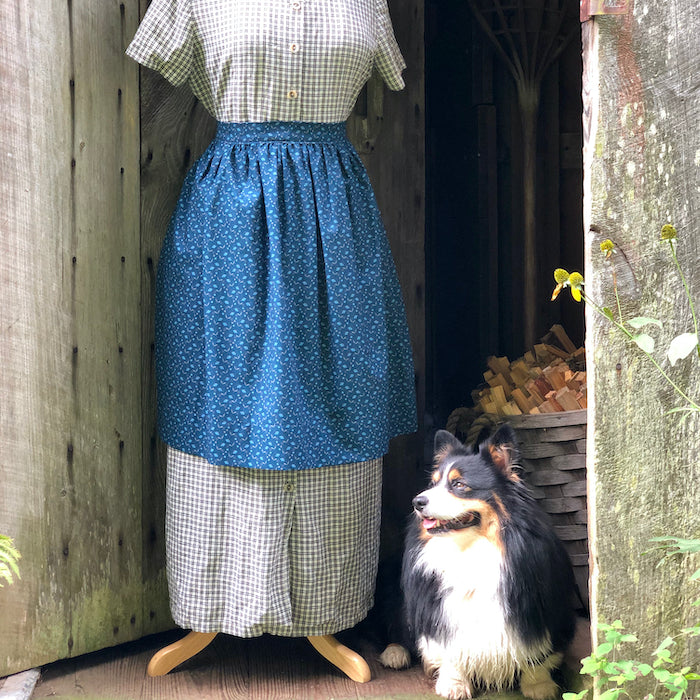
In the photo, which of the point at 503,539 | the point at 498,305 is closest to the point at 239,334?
the point at 503,539

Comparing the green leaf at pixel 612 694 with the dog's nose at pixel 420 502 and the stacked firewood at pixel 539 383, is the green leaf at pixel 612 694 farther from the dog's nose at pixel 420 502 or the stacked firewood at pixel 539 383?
the stacked firewood at pixel 539 383

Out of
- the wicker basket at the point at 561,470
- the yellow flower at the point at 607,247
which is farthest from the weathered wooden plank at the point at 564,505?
the yellow flower at the point at 607,247

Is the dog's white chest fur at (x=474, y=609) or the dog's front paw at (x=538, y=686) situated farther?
the dog's front paw at (x=538, y=686)

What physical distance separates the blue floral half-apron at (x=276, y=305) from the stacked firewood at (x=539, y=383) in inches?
23.4

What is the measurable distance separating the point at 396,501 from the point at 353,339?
1130 mm

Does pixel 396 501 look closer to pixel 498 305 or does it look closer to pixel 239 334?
pixel 498 305

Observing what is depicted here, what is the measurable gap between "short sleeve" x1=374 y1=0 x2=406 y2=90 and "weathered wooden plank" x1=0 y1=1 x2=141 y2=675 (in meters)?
0.73

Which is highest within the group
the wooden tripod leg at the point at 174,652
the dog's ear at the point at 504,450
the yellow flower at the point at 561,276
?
the yellow flower at the point at 561,276

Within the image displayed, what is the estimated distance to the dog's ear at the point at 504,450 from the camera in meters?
2.49

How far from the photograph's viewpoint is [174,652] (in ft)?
8.92

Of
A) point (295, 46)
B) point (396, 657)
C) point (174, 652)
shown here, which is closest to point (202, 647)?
point (174, 652)

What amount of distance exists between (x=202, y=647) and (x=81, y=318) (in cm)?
100

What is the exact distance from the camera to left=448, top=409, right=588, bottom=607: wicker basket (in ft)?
9.41

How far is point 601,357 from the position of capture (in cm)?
228
